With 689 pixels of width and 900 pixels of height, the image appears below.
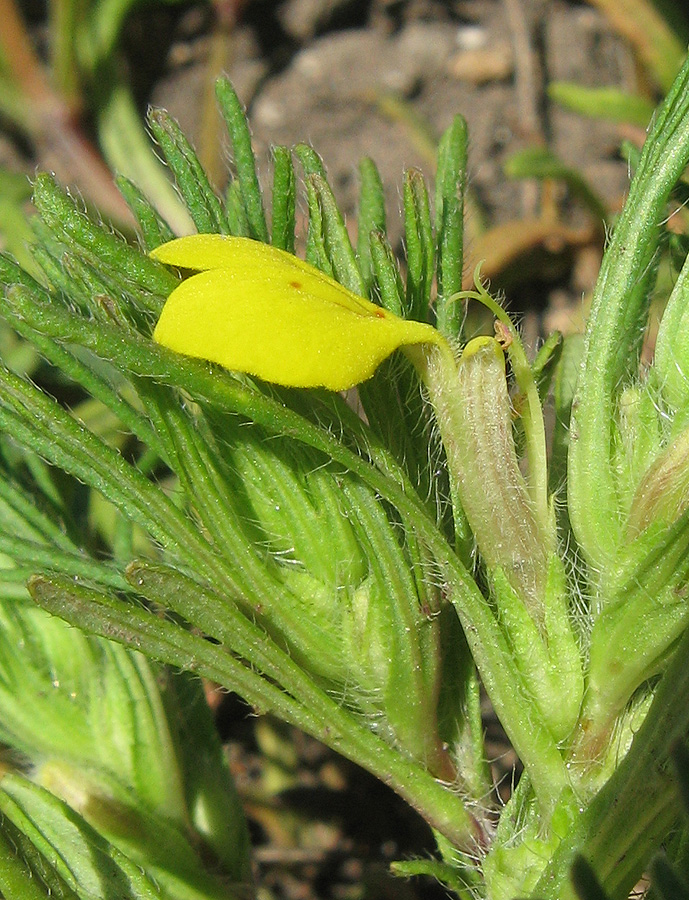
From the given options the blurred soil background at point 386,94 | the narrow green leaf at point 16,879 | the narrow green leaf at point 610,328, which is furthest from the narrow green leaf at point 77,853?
the blurred soil background at point 386,94

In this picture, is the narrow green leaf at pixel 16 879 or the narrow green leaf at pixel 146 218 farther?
the narrow green leaf at pixel 146 218

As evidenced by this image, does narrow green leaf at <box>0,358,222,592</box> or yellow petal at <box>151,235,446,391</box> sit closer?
yellow petal at <box>151,235,446,391</box>

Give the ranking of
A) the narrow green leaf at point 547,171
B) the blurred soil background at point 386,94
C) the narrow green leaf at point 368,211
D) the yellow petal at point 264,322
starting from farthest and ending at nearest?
the blurred soil background at point 386,94, the narrow green leaf at point 547,171, the narrow green leaf at point 368,211, the yellow petal at point 264,322

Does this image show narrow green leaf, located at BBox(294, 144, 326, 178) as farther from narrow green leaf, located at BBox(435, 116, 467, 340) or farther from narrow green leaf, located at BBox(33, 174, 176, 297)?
narrow green leaf, located at BBox(33, 174, 176, 297)

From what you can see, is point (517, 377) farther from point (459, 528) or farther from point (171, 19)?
point (171, 19)

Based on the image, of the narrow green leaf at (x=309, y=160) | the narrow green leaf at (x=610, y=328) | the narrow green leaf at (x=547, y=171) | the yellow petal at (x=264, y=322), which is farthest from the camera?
the narrow green leaf at (x=547, y=171)

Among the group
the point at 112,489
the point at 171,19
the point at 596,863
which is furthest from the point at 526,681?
the point at 171,19

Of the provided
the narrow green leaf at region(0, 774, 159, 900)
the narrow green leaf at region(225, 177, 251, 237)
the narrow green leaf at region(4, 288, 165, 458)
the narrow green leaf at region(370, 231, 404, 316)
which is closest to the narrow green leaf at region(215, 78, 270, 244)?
the narrow green leaf at region(225, 177, 251, 237)

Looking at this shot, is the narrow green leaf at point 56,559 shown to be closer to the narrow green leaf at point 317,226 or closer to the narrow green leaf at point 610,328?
the narrow green leaf at point 317,226
